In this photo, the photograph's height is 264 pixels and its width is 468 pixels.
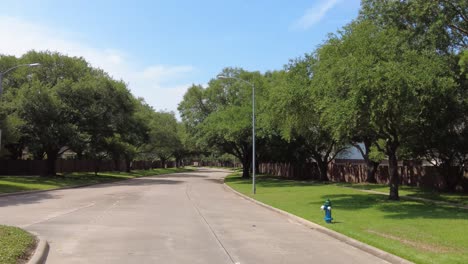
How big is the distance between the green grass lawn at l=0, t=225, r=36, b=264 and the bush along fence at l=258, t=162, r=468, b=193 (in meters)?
27.1

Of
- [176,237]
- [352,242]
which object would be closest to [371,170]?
[352,242]

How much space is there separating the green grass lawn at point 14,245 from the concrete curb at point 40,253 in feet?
0.44

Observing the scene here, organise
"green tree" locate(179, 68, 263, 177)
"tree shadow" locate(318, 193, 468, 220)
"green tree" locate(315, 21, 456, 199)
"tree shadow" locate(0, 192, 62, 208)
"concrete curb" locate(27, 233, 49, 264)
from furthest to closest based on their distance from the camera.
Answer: "green tree" locate(179, 68, 263, 177) < "tree shadow" locate(0, 192, 62, 208) < "green tree" locate(315, 21, 456, 199) < "tree shadow" locate(318, 193, 468, 220) < "concrete curb" locate(27, 233, 49, 264)

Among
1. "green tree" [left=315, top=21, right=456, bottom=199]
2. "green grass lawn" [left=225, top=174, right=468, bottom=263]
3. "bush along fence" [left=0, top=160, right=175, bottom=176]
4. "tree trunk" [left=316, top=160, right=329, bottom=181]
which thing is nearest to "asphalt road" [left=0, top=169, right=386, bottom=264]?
"green grass lawn" [left=225, top=174, right=468, bottom=263]

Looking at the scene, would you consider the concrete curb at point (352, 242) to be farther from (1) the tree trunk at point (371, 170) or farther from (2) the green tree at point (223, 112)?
(2) the green tree at point (223, 112)

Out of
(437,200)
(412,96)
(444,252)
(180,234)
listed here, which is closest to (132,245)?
(180,234)

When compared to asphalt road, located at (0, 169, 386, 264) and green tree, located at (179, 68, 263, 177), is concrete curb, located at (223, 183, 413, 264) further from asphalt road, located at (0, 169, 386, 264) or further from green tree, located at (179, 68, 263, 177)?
green tree, located at (179, 68, 263, 177)

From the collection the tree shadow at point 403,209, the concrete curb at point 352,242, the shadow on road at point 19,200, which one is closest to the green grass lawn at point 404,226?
the tree shadow at point 403,209

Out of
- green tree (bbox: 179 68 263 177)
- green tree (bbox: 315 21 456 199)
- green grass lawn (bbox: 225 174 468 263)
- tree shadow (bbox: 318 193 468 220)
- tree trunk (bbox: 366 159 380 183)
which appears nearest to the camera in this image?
green grass lawn (bbox: 225 174 468 263)

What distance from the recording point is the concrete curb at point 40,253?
8.97 m

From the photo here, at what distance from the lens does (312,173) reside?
55812 millimetres

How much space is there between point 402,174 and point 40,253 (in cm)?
3268

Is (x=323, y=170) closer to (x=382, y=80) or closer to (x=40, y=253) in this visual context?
(x=382, y=80)

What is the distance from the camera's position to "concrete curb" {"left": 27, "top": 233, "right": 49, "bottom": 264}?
29.4ft
